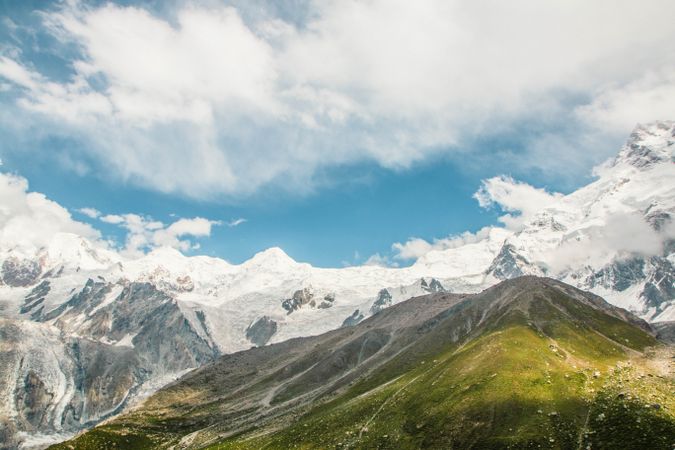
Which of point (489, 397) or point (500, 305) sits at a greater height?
point (500, 305)

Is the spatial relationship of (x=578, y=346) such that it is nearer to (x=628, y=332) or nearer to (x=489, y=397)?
(x=628, y=332)

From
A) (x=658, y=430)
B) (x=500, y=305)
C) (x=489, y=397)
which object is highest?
(x=500, y=305)

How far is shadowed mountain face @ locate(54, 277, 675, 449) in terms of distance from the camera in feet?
237

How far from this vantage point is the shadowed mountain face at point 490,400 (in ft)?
237

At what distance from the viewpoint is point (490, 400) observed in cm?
8538

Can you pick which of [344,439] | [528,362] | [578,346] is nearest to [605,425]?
[528,362]

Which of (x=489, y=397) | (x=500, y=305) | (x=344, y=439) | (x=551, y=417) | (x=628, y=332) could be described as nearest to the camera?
(x=551, y=417)

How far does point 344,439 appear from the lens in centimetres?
9600

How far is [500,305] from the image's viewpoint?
18575cm

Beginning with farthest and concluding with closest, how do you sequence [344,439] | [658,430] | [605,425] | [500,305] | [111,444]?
1. [500,305]
2. [111,444]
3. [344,439]
4. [605,425]
5. [658,430]

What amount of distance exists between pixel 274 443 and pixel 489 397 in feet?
157

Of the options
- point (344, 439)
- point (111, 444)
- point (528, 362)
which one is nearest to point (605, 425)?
point (528, 362)

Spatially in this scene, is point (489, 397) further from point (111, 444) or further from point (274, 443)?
point (111, 444)

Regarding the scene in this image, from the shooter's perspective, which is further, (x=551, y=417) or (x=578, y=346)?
(x=578, y=346)
